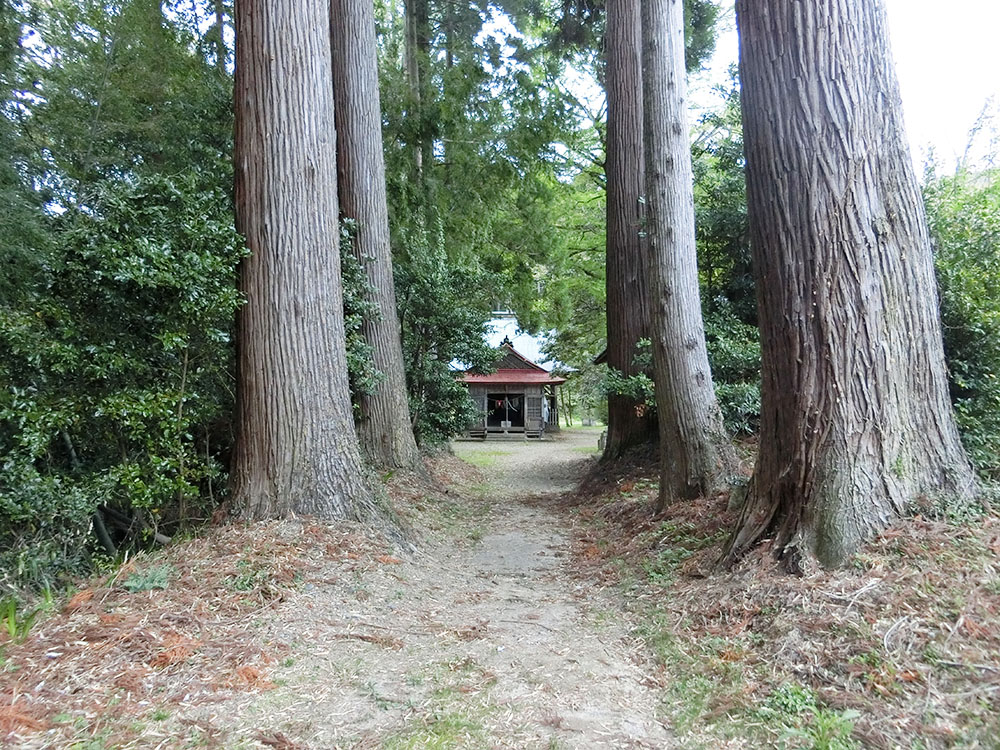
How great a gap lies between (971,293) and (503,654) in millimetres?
6157

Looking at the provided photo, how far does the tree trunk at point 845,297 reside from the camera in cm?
388

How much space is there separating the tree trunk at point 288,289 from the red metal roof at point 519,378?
22900 millimetres

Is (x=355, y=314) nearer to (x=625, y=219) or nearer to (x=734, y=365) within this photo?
(x=625, y=219)

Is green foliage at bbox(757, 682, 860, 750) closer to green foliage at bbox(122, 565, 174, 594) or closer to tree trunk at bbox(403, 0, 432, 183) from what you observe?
green foliage at bbox(122, 565, 174, 594)

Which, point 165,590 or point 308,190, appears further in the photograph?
point 308,190

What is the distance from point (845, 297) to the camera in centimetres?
395

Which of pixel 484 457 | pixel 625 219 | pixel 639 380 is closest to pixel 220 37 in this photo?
pixel 625 219

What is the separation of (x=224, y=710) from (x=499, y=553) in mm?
4192

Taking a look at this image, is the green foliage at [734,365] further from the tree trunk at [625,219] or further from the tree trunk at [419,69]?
the tree trunk at [419,69]

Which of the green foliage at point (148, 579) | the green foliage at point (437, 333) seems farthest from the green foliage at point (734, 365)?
the green foliage at point (148, 579)

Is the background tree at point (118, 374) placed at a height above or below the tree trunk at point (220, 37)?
below

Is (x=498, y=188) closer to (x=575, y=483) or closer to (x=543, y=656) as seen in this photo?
(x=575, y=483)

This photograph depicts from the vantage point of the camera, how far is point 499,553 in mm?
6848

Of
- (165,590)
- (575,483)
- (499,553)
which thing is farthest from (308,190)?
(575,483)
